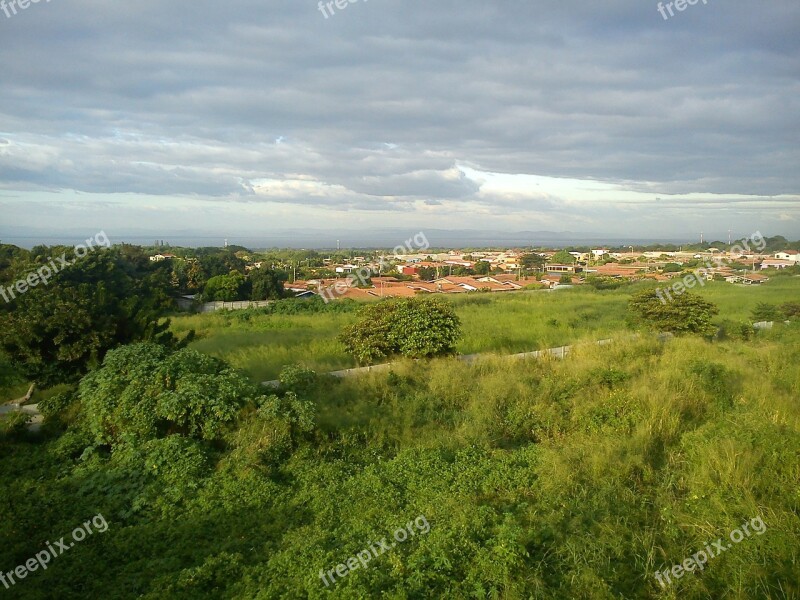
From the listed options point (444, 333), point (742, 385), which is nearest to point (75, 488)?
point (444, 333)

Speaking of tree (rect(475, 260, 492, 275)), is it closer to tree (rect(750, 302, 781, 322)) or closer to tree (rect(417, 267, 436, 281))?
tree (rect(417, 267, 436, 281))

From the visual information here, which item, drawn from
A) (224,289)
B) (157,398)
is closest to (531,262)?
(224,289)

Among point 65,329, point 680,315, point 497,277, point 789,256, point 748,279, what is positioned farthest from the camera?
point 789,256

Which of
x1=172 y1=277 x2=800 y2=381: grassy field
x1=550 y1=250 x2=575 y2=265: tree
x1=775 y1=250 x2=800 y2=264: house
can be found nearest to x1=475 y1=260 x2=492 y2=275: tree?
x1=550 y1=250 x2=575 y2=265: tree

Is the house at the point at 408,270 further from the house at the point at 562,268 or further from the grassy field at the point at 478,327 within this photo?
the grassy field at the point at 478,327

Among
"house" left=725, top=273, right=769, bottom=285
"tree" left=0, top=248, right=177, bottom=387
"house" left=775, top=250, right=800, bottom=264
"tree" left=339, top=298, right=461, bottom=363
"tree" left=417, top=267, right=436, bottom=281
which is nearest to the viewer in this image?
"tree" left=0, top=248, right=177, bottom=387

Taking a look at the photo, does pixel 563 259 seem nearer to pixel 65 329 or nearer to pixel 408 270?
pixel 408 270
